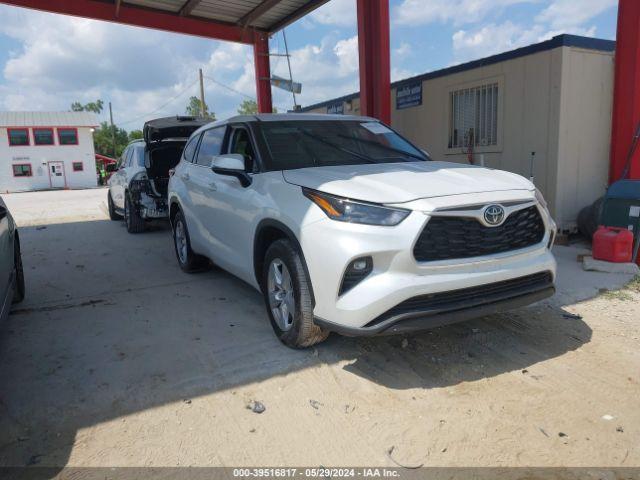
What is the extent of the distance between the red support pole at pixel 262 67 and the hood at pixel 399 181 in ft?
30.3

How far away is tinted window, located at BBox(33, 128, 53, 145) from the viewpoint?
37750 millimetres

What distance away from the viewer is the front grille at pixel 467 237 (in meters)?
3.09

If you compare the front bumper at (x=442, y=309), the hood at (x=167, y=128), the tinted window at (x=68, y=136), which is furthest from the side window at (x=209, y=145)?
the tinted window at (x=68, y=136)

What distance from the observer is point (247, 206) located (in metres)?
4.15

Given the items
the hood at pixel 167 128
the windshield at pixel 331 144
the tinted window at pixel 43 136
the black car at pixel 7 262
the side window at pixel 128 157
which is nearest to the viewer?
the black car at pixel 7 262

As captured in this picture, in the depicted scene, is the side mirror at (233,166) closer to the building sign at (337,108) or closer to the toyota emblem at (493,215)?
the toyota emblem at (493,215)

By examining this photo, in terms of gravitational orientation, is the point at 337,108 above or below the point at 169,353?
above

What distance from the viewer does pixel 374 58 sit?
831 centimetres

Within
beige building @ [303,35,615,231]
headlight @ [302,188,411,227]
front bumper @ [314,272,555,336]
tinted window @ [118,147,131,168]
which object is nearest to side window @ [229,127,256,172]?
headlight @ [302,188,411,227]

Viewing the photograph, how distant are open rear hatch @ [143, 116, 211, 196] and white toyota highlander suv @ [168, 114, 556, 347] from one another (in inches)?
201

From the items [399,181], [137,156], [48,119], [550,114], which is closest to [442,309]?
[399,181]

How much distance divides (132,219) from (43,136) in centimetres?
3398

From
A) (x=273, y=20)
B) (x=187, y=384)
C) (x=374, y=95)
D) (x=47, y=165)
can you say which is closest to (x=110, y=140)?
(x=47, y=165)

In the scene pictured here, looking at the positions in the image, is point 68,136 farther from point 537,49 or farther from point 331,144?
point 331,144
